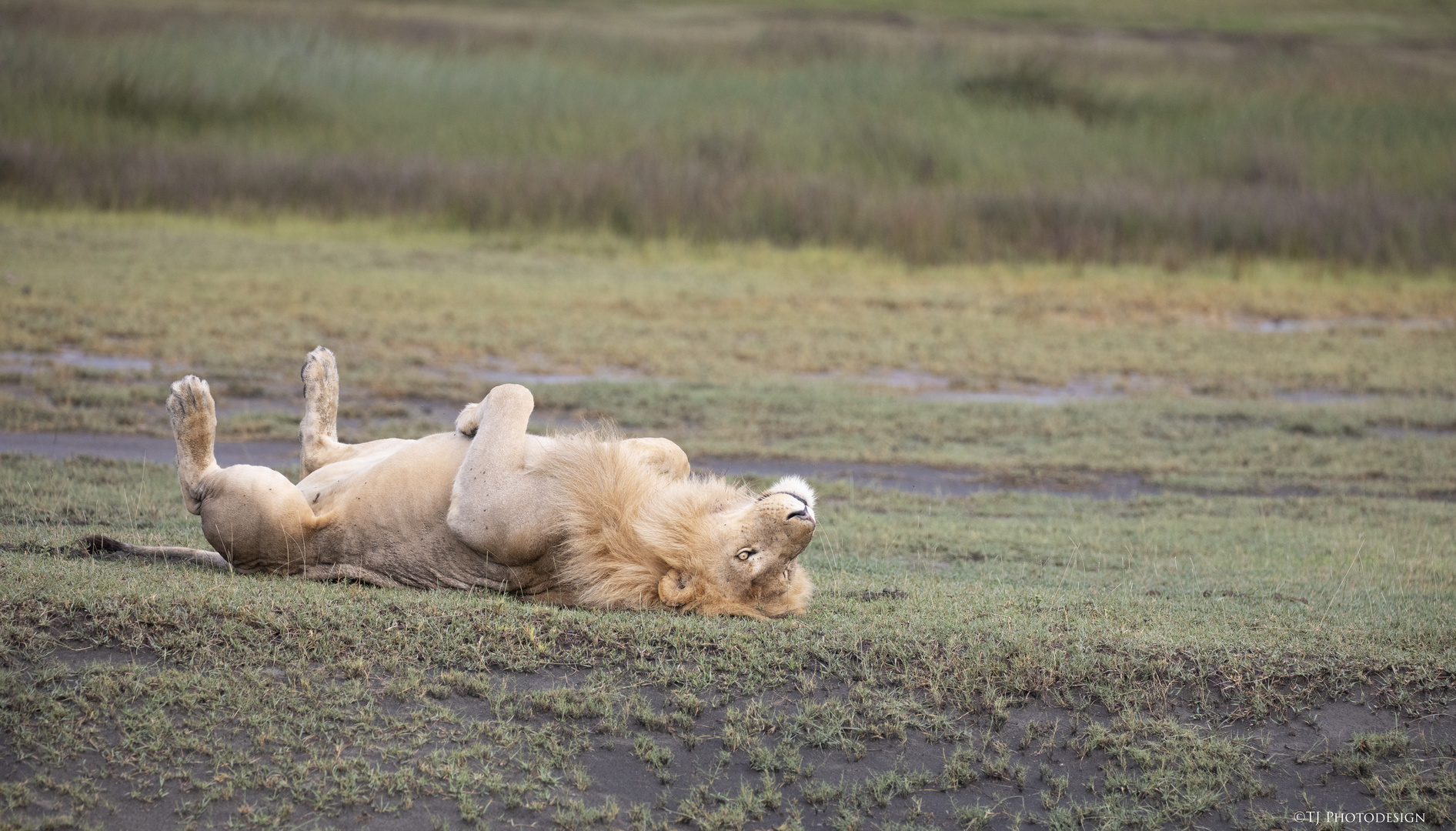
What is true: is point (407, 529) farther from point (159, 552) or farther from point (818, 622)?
point (818, 622)

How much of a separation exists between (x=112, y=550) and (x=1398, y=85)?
99.1 feet

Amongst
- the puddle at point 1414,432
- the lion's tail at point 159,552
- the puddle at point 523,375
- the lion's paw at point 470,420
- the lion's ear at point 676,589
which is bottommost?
the puddle at point 523,375

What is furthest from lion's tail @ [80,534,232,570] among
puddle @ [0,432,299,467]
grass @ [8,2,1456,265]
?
grass @ [8,2,1456,265]

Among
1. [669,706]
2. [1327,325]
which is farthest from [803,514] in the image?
[1327,325]

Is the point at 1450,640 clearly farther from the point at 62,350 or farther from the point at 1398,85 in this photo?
the point at 1398,85

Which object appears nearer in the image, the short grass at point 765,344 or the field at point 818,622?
the field at point 818,622

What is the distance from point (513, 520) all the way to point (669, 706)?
1.03m

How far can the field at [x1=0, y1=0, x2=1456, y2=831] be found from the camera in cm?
402

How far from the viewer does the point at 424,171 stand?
23391 mm

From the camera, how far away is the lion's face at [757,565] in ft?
15.1

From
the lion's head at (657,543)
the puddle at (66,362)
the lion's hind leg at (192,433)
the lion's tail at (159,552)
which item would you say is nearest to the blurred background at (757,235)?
the puddle at (66,362)

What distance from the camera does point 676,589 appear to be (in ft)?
16.0

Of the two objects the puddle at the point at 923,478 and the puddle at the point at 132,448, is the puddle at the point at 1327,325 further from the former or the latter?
the puddle at the point at 132,448

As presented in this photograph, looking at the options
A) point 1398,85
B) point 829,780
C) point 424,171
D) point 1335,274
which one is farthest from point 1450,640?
point 1398,85
